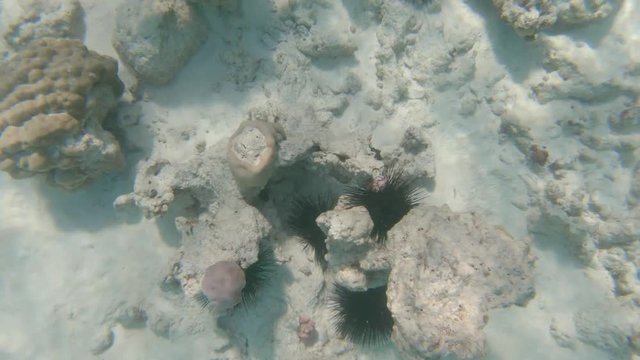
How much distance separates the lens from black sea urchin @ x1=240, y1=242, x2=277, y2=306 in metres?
4.44

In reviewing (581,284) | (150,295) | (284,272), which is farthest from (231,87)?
(581,284)

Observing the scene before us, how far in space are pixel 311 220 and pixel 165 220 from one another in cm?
181

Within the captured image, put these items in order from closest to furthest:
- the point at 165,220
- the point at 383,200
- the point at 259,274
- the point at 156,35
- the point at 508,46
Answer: the point at 383,200 < the point at 259,274 < the point at 156,35 < the point at 165,220 < the point at 508,46

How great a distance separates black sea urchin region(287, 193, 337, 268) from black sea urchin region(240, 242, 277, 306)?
0.40 m

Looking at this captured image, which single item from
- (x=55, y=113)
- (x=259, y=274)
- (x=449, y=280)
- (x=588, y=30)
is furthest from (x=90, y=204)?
(x=588, y=30)

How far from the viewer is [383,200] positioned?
443 cm

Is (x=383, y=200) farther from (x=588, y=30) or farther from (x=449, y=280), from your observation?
(x=588, y=30)

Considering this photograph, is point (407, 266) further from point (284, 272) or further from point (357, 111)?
point (357, 111)

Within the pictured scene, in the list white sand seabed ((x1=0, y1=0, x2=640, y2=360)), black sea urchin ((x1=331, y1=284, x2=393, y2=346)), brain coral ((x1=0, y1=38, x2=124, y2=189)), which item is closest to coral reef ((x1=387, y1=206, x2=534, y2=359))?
black sea urchin ((x1=331, y1=284, x2=393, y2=346))

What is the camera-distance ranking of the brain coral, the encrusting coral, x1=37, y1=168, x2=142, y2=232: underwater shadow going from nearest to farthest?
the encrusting coral < the brain coral < x1=37, y1=168, x2=142, y2=232: underwater shadow

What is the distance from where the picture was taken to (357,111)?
5.29m

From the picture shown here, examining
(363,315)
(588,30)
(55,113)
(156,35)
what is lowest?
(363,315)

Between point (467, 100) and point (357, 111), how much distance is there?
1400 mm

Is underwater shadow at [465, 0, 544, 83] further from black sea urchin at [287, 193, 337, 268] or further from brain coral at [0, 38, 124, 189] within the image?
brain coral at [0, 38, 124, 189]
